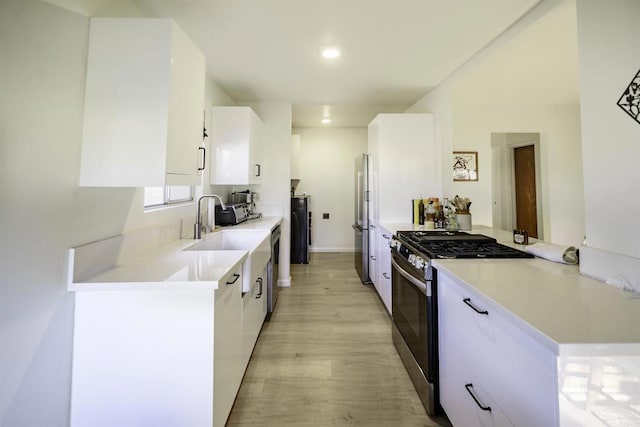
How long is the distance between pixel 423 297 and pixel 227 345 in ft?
3.52

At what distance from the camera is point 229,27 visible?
6.35 feet


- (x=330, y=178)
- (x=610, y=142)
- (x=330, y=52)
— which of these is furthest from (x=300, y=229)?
(x=610, y=142)

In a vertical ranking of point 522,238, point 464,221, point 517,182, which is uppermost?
point 517,182

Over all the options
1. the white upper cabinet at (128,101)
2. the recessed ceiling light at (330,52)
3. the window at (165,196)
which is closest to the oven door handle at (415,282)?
the white upper cabinet at (128,101)

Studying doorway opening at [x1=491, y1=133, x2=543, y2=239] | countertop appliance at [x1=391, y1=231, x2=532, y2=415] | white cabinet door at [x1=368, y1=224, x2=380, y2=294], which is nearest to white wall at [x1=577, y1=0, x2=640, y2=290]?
countertop appliance at [x1=391, y1=231, x2=532, y2=415]

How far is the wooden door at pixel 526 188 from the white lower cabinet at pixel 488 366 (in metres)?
3.76

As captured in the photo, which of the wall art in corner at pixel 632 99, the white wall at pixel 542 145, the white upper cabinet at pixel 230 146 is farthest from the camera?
the white wall at pixel 542 145

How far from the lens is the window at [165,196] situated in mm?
1920

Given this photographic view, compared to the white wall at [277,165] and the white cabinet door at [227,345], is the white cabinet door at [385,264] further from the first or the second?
the white cabinet door at [227,345]

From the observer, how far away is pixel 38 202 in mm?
1040

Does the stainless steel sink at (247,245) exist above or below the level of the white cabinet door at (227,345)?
above

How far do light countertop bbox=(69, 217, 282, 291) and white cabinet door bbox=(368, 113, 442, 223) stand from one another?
1973 millimetres

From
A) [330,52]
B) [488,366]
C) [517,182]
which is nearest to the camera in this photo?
[488,366]

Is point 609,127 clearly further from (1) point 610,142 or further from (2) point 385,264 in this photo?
(2) point 385,264
